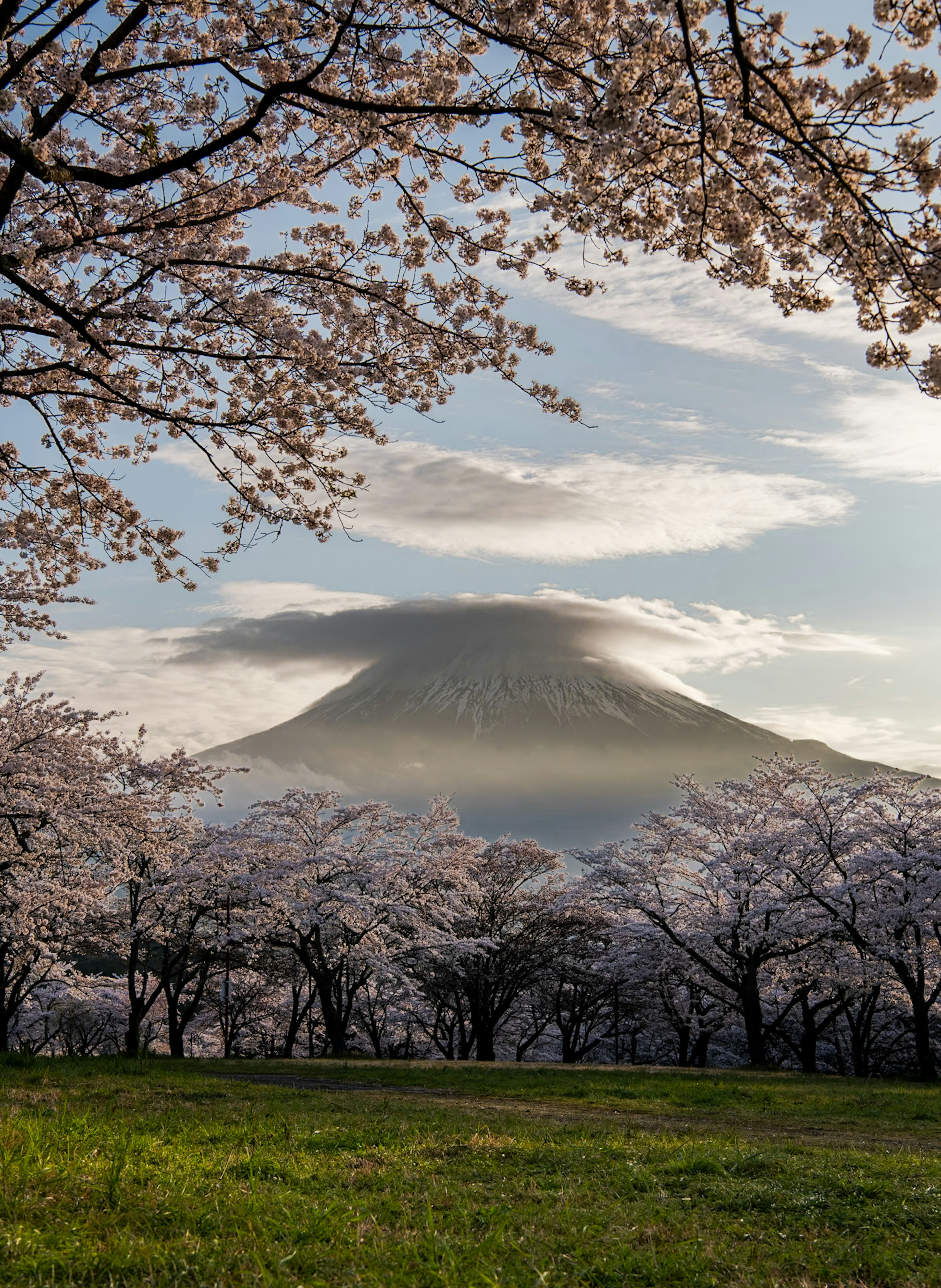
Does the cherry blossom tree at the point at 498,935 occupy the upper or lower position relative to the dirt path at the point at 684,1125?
lower

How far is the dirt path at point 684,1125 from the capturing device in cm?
895

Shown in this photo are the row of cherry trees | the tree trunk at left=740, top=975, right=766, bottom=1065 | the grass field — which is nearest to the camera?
the grass field

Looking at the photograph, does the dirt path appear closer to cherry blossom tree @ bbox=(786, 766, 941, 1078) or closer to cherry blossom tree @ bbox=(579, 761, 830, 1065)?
cherry blossom tree @ bbox=(786, 766, 941, 1078)

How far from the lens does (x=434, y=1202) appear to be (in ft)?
15.8

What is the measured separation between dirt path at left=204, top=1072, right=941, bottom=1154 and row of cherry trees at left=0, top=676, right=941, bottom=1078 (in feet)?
36.9

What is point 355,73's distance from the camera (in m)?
7.75

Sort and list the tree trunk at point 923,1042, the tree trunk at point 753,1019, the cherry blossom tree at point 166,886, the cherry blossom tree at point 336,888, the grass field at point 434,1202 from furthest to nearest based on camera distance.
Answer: the cherry blossom tree at point 336,888
the tree trunk at point 753,1019
the cherry blossom tree at point 166,886
the tree trunk at point 923,1042
the grass field at point 434,1202

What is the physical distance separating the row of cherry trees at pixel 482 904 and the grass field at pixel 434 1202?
50.0 ft

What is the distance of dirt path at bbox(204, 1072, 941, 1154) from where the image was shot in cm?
895

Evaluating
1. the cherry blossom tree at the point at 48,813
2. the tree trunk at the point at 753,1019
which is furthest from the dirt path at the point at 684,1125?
the tree trunk at the point at 753,1019

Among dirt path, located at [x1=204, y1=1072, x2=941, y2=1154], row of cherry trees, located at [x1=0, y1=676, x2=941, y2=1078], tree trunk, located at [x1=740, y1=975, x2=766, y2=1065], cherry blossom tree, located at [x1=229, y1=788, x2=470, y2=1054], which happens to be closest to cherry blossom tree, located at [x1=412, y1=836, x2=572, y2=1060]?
row of cherry trees, located at [x1=0, y1=676, x2=941, y2=1078]

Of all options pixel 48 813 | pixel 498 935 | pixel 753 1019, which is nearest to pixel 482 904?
pixel 498 935

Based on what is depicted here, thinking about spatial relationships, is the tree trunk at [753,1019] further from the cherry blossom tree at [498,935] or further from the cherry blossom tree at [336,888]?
the cherry blossom tree at [336,888]

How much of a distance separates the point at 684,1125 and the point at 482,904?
25.9 m
